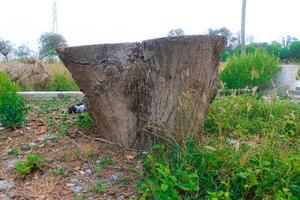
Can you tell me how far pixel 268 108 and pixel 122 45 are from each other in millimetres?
1682

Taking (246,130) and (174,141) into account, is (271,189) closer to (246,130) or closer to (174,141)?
(174,141)

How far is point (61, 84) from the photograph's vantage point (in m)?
7.18

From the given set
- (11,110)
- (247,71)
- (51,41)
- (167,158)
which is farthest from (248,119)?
(51,41)

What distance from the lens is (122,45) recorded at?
8.65 ft

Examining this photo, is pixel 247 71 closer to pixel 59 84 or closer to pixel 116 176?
pixel 59 84

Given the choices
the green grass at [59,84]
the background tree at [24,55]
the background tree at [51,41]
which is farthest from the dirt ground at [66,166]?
the background tree at [51,41]

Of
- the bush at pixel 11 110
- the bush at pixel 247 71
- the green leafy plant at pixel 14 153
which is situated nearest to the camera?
the green leafy plant at pixel 14 153

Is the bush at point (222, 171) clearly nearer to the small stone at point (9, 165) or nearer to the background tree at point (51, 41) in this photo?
the small stone at point (9, 165)

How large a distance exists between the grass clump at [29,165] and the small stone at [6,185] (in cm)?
8

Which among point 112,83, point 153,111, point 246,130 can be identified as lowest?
point 246,130

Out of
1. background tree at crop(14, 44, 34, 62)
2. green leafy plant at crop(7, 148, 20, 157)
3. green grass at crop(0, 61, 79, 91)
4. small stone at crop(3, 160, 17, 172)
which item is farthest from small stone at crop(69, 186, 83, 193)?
background tree at crop(14, 44, 34, 62)

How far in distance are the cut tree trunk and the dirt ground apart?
0.79 ft

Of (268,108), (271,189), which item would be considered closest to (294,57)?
(268,108)

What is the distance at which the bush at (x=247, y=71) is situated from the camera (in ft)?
21.5
